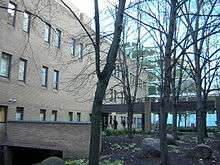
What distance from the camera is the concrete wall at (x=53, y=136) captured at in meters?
22.8

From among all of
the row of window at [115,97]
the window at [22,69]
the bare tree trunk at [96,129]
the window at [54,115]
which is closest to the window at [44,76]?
the window at [54,115]

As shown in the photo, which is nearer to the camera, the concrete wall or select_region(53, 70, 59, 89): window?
the concrete wall

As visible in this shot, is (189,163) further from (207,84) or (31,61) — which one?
(31,61)

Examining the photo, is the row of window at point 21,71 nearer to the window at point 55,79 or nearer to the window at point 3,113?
the window at point 55,79

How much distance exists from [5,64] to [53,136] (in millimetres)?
8457

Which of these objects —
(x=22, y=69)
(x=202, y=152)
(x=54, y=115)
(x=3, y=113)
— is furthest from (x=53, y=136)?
(x=54, y=115)

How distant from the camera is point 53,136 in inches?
942

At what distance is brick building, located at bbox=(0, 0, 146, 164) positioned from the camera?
23.1m

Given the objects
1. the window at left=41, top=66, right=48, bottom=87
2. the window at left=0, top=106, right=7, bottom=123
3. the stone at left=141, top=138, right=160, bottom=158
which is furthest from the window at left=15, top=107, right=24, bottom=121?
the stone at left=141, top=138, right=160, bottom=158

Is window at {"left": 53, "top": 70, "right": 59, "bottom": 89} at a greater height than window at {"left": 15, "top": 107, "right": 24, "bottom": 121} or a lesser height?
greater

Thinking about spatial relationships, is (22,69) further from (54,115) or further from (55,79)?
(54,115)

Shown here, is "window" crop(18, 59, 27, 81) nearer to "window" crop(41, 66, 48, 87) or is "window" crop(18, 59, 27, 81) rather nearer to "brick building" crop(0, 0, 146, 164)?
"brick building" crop(0, 0, 146, 164)

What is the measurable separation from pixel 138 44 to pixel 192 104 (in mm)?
19817

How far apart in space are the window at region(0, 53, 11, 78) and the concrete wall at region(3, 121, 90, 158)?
4.35m
